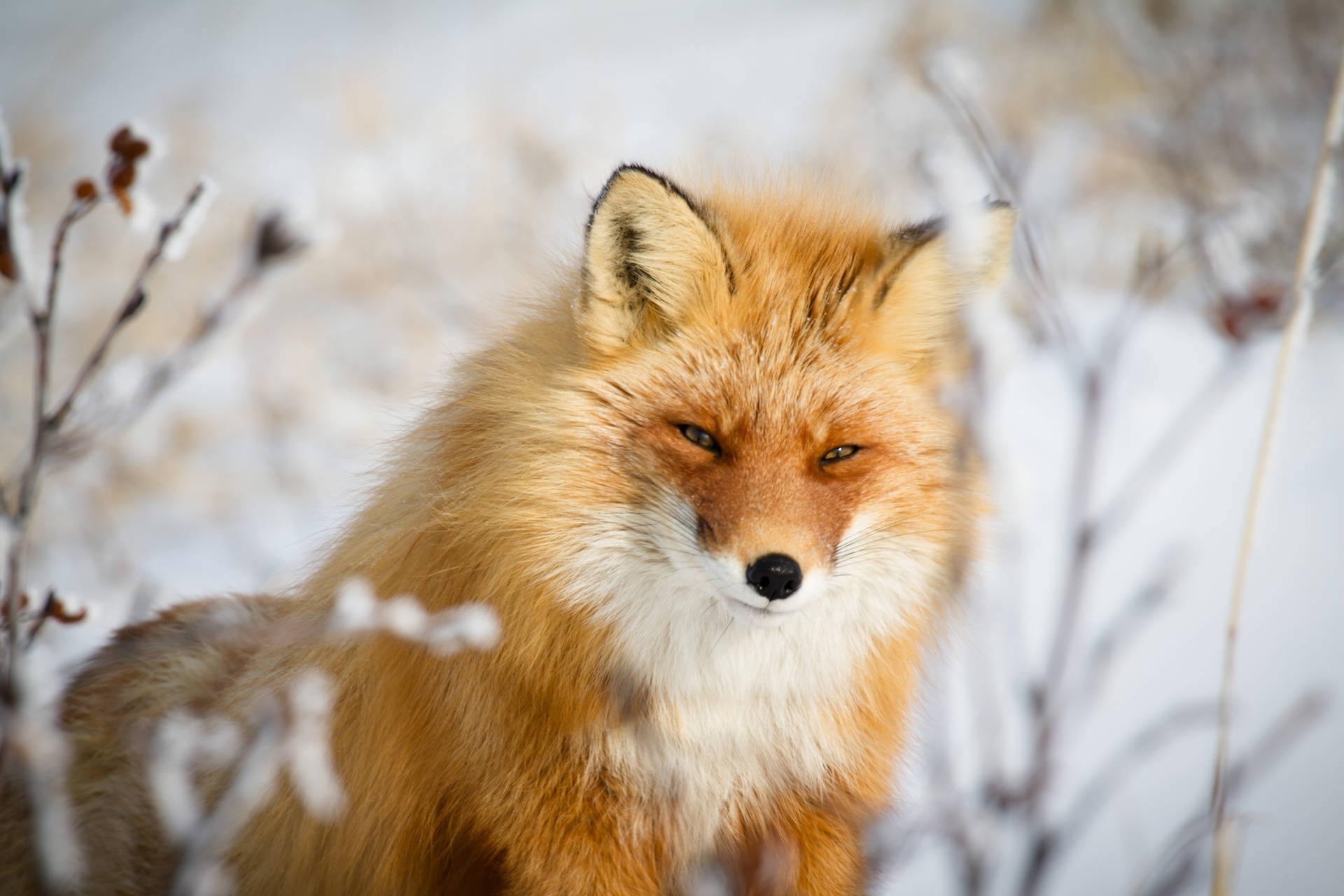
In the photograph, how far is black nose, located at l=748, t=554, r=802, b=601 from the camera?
137 cm

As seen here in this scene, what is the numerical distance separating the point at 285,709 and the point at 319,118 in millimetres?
6512

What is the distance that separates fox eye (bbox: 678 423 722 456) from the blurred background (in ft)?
1.79

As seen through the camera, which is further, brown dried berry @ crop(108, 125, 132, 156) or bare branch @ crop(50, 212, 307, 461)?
brown dried berry @ crop(108, 125, 132, 156)

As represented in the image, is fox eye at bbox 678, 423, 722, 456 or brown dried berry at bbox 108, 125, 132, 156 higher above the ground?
brown dried berry at bbox 108, 125, 132, 156

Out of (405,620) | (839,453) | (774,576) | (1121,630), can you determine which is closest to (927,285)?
(839,453)

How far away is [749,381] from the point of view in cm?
155

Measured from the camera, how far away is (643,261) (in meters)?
1.63

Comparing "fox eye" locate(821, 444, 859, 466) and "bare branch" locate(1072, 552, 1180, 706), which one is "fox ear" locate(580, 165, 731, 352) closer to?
"fox eye" locate(821, 444, 859, 466)

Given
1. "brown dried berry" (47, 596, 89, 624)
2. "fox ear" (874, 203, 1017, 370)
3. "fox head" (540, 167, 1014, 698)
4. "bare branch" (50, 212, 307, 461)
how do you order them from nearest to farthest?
1. "bare branch" (50, 212, 307, 461)
2. "brown dried berry" (47, 596, 89, 624)
3. "fox head" (540, 167, 1014, 698)
4. "fox ear" (874, 203, 1017, 370)

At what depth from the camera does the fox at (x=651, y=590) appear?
1490 millimetres

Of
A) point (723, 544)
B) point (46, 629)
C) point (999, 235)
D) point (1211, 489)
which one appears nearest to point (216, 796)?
point (46, 629)

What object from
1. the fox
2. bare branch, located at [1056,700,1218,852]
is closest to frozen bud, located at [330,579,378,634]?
the fox

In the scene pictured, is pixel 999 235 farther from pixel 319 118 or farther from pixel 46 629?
pixel 319 118

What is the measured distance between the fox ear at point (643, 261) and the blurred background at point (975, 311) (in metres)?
0.35
